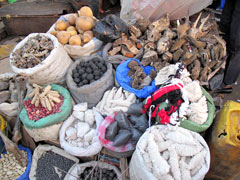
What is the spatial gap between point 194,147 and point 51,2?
177 inches

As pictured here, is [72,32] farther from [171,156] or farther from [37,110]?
[171,156]

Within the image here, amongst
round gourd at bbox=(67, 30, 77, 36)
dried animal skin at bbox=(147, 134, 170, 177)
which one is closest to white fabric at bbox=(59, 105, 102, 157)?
dried animal skin at bbox=(147, 134, 170, 177)

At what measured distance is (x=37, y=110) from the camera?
7.81 ft

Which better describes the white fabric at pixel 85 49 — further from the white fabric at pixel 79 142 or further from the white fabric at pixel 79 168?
the white fabric at pixel 79 168

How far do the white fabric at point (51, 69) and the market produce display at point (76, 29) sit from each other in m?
0.19

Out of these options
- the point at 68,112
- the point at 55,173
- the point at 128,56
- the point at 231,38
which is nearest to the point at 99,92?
the point at 68,112

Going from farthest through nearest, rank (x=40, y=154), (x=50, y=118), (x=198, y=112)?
(x=40, y=154) → (x=50, y=118) → (x=198, y=112)

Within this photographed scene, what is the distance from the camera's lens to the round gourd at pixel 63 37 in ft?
9.30

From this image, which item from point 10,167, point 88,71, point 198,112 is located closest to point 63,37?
point 88,71

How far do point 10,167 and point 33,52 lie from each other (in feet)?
5.36

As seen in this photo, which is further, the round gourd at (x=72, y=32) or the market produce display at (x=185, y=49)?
the round gourd at (x=72, y=32)

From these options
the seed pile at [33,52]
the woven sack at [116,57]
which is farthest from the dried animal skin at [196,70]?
the seed pile at [33,52]

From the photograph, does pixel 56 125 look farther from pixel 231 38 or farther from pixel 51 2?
pixel 51 2

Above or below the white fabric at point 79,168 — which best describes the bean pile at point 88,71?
above
